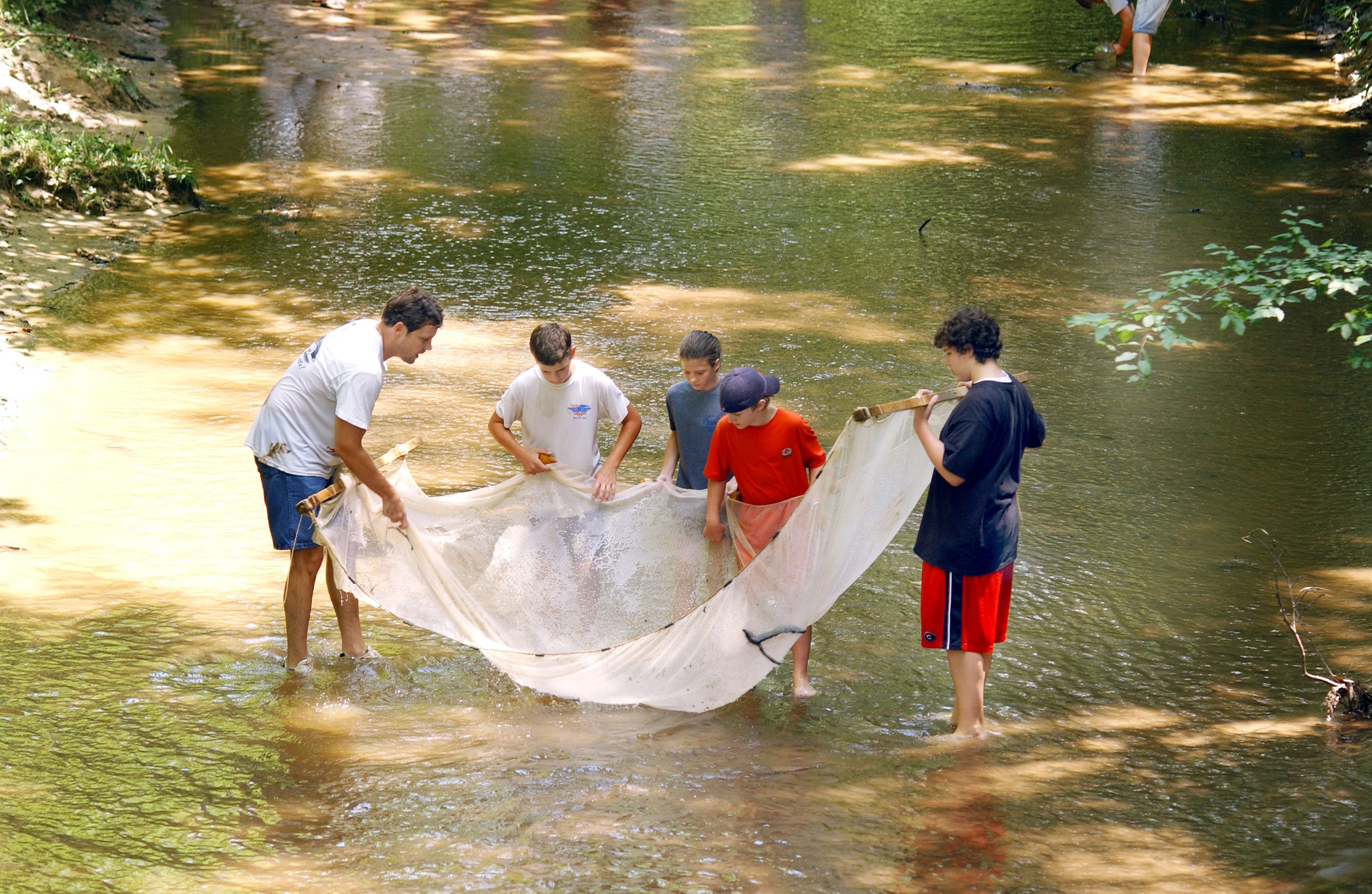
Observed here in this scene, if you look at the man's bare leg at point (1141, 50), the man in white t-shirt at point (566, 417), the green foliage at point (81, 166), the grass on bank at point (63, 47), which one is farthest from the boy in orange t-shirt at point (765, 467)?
the man's bare leg at point (1141, 50)

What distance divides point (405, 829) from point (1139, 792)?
235cm

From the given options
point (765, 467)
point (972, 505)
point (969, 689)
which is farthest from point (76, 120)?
point (969, 689)

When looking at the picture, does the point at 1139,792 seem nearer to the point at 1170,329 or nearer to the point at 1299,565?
the point at 1170,329

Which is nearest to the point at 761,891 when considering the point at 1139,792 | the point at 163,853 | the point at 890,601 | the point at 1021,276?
the point at 1139,792

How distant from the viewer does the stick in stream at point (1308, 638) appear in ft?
14.4

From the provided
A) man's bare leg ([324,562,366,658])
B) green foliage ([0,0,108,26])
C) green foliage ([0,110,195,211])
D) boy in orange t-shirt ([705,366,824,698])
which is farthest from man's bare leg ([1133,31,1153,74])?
man's bare leg ([324,562,366,658])

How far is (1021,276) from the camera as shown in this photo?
893 cm

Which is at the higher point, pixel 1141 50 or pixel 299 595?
pixel 1141 50

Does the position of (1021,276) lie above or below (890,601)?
above

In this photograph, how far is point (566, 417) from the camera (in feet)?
15.7

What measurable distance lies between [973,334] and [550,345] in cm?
153

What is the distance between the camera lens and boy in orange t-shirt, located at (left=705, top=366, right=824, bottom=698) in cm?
451

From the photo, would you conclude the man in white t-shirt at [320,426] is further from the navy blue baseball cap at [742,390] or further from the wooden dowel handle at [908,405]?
the wooden dowel handle at [908,405]

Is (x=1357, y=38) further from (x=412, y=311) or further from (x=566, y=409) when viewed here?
(x=412, y=311)
